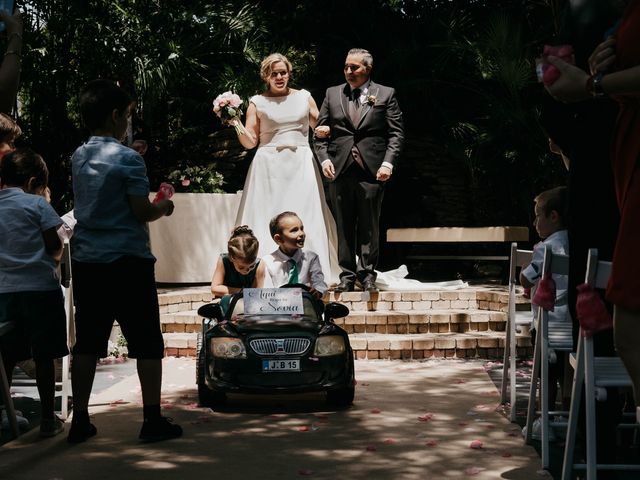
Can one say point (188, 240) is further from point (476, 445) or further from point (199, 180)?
point (476, 445)

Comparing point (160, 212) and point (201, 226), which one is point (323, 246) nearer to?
point (201, 226)

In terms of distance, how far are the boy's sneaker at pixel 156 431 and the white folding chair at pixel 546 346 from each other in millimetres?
1805

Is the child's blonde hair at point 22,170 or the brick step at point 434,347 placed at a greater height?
the child's blonde hair at point 22,170

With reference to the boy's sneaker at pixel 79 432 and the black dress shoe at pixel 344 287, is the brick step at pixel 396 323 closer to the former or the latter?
the black dress shoe at pixel 344 287

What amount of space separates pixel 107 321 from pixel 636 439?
8.82 ft

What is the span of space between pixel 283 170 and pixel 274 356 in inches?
167

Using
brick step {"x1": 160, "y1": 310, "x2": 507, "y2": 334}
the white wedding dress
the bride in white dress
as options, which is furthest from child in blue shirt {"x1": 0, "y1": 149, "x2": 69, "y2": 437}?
the white wedding dress

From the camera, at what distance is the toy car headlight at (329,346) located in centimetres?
627

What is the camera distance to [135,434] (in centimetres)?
567

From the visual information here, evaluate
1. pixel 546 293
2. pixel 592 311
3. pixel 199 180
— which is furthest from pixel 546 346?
pixel 199 180

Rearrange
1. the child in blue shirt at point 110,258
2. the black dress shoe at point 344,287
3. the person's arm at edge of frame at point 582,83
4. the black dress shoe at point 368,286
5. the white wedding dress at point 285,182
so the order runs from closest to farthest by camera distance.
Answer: the person's arm at edge of frame at point 582,83
the child in blue shirt at point 110,258
the white wedding dress at point 285,182
the black dress shoe at point 344,287
the black dress shoe at point 368,286

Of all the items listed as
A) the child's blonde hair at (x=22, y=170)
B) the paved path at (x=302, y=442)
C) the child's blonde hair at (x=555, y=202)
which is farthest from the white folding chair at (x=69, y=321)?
the child's blonde hair at (x=555, y=202)

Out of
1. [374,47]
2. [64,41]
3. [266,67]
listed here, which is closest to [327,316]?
[266,67]

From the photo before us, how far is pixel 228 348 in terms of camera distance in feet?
20.6
